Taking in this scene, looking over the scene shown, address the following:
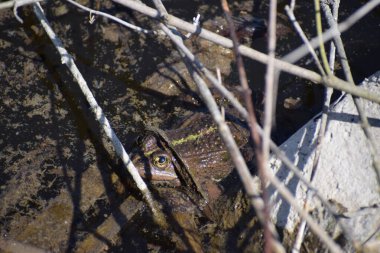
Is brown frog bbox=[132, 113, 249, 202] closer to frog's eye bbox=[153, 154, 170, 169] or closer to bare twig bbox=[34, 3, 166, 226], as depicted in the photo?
frog's eye bbox=[153, 154, 170, 169]

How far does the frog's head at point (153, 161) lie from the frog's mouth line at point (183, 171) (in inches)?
2.6

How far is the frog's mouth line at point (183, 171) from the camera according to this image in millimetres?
4332

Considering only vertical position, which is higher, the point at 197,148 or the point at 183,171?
the point at 197,148

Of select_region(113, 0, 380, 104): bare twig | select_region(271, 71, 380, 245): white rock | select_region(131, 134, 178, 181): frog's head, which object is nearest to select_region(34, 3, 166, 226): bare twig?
select_region(131, 134, 178, 181): frog's head

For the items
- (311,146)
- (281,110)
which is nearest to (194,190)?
(311,146)

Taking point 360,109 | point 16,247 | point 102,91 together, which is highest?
point 102,91

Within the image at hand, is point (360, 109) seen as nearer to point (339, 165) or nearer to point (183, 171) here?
point (339, 165)

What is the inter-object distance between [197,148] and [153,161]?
1.83 feet

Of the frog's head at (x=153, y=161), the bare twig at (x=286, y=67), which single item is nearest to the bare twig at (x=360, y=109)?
the bare twig at (x=286, y=67)

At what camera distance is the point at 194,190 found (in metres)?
4.43

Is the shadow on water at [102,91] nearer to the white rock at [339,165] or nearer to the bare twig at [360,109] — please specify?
the white rock at [339,165]

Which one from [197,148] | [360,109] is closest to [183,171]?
[197,148]

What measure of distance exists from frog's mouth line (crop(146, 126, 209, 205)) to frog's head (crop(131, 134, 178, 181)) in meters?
0.07

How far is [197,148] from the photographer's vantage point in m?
4.75
